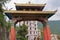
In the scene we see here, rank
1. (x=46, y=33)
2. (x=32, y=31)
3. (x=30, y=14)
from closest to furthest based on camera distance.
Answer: (x=30, y=14) < (x=46, y=33) < (x=32, y=31)

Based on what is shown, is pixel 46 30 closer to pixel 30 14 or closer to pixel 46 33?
pixel 46 33

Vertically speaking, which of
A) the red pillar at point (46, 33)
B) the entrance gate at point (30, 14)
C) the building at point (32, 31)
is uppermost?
the entrance gate at point (30, 14)

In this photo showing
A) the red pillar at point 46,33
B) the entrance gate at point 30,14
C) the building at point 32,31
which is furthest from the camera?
the building at point 32,31

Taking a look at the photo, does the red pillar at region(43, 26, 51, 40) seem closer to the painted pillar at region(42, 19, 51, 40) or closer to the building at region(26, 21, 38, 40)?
the painted pillar at region(42, 19, 51, 40)

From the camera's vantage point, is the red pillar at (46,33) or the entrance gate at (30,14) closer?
the entrance gate at (30,14)

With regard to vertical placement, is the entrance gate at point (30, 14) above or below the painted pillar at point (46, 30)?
above

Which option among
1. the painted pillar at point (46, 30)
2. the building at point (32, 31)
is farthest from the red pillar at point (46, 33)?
the building at point (32, 31)

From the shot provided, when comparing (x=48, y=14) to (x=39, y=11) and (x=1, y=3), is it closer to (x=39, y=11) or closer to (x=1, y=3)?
(x=39, y=11)

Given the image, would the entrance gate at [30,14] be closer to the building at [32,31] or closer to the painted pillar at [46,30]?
the painted pillar at [46,30]

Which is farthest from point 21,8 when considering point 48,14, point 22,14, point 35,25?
point 35,25

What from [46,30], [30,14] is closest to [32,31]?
[46,30]

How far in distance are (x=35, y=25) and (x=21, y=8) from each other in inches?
2521

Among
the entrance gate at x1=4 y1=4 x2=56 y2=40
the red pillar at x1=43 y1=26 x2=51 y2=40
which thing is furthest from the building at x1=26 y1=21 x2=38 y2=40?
the red pillar at x1=43 y1=26 x2=51 y2=40

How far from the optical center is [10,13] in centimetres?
2689
